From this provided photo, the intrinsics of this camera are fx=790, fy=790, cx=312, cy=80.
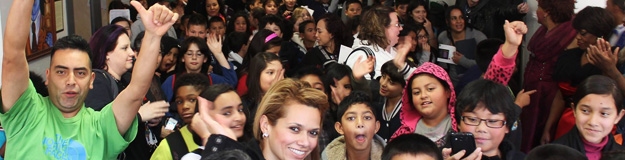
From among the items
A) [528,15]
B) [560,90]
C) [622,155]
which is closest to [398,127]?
[560,90]

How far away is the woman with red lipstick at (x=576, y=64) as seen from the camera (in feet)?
16.2

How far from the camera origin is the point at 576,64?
5.05 meters

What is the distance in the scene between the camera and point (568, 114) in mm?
4914

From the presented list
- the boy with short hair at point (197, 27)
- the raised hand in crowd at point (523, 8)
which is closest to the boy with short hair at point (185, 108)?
the boy with short hair at point (197, 27)

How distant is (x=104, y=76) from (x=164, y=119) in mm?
748

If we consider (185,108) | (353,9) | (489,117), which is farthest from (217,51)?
(353,9)

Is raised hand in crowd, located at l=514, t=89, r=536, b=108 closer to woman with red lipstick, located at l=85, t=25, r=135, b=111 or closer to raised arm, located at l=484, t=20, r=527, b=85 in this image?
raised arm, located at l=484, t=20, r=527, b=85

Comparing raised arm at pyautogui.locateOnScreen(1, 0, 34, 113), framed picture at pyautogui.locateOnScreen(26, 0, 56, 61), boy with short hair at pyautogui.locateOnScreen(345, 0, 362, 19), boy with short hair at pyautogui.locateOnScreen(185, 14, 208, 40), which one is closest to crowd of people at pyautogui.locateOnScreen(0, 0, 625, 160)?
raised arm at pyautogui.locateOnScreen(1, 0, 34, 113)

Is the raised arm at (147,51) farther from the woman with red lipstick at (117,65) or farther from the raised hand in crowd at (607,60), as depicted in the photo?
the raised hand in crowd at (607,60)

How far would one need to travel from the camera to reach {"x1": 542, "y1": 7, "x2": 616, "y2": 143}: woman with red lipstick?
16.2 feet

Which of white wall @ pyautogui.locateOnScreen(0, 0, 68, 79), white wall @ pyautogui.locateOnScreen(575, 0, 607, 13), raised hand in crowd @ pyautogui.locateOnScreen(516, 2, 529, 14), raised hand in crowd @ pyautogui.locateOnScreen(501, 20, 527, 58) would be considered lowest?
white wall @ pyautogui.locateOnScreen(0, 0, 68, 79)

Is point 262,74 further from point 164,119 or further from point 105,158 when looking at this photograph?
point 105,158

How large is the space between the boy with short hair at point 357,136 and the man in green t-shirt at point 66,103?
108 centimetres

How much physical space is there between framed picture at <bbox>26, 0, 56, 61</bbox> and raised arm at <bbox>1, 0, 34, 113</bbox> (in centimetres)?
338
